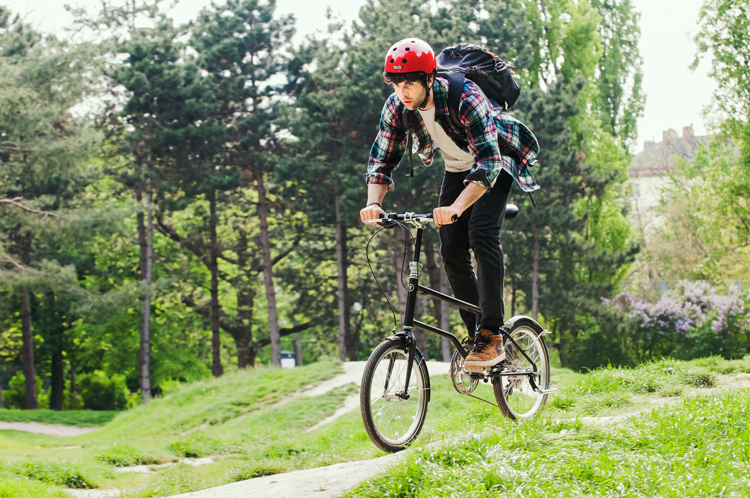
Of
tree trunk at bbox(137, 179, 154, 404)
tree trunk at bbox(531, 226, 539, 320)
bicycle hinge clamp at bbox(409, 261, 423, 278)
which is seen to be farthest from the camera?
tree trunk at bbox(137, 179, 154, 404)

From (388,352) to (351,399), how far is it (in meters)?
9.45

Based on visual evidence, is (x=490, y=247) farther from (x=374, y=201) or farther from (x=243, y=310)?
(x=243, y=310)

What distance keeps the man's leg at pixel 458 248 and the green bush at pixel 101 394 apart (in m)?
34.0

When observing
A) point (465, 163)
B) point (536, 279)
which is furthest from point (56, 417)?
point (465, 163)

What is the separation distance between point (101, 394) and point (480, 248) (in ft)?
113

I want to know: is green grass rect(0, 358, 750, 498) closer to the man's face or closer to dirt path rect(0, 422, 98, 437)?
the man's face

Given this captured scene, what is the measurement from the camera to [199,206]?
30.4m

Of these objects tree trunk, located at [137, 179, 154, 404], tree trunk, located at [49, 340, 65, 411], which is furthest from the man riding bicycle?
tree trunk, located at [49, 340, 65, 411]

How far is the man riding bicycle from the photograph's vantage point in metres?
3.62

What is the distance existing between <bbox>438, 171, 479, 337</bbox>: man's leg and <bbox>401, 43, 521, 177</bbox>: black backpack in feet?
1.14

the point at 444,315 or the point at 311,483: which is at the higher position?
the point at 311,483

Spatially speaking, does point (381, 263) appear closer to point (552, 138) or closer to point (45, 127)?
point (552, 138)

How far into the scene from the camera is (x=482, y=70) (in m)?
3.95

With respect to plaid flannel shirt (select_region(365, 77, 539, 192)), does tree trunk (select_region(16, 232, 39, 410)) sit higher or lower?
lower
